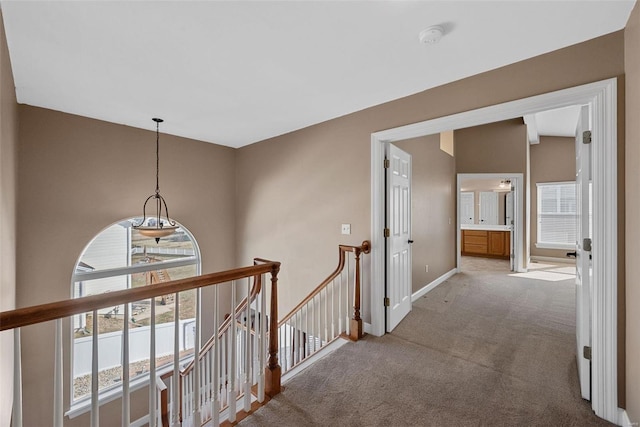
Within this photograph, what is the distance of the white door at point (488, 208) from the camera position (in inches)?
305

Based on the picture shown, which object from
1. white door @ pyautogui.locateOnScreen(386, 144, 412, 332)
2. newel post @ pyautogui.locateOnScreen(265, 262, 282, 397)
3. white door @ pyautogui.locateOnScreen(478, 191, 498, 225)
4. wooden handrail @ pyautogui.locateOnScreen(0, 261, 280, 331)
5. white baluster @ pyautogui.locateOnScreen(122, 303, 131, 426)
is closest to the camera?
wooden handrail @ pyautogui.locateOnScreen(0, 261, 280, 331)

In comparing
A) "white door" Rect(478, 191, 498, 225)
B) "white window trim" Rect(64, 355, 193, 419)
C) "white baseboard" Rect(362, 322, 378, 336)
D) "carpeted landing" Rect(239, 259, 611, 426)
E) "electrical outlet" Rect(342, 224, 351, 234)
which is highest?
"white door" Rect(478, 191, 498, 225)

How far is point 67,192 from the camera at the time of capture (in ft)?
10.3

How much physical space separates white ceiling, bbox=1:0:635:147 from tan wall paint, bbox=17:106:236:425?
1.72 ft

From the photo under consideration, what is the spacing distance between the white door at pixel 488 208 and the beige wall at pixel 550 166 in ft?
3.48

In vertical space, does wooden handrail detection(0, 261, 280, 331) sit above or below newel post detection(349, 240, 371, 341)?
above

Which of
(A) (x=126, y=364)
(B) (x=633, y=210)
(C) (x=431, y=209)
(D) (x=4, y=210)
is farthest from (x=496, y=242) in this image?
(D) (x=4, y=210)

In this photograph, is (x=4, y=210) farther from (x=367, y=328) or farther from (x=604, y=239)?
(x=604, y=239)

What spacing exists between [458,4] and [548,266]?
669cm

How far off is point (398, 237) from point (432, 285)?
1925 mm

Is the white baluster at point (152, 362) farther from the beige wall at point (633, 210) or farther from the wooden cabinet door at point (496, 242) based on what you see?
the wooden cabinet door at point (496, 242)

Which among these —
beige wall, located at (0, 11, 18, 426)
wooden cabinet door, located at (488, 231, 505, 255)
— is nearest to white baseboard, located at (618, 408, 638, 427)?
beige wall, located at (0, 11, 18, 426)

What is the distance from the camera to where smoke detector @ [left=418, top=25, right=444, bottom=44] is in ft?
5.48

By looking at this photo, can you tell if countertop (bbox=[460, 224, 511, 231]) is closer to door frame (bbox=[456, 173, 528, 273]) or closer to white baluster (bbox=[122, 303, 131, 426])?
door frame (bbox=[456, 173, 528, 273])
